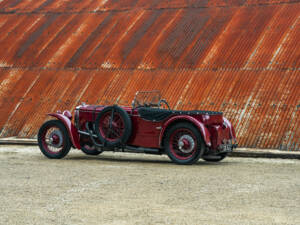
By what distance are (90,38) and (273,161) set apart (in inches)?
396

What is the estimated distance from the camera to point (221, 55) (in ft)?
52.3

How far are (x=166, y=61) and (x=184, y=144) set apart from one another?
6.67 meters

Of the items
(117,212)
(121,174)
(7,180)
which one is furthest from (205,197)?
(7,180)

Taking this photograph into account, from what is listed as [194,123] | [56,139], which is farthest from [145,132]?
[56,139]

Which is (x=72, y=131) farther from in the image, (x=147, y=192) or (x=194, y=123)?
(x=147, y=192)

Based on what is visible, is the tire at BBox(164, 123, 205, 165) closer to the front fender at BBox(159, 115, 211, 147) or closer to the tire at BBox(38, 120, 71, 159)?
the front fender at BBox(159, 115, 211, 147)

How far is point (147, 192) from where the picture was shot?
696 cm

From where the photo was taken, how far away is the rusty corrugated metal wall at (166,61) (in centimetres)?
1382

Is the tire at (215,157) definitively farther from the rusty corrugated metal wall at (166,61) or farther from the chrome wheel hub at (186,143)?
the rusty corrugated metal wall at (166,61)

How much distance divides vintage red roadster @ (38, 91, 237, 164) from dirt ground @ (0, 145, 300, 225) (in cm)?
34

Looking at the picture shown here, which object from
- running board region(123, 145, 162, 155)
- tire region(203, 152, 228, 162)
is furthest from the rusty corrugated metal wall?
running board region(123, 145, 162, 155)

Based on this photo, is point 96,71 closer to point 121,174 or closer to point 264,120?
point 264,120

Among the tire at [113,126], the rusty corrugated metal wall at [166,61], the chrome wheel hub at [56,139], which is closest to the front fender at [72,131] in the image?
the chrome wheel hub at [56,139]

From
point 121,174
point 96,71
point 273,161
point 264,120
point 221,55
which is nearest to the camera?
point 121,174
